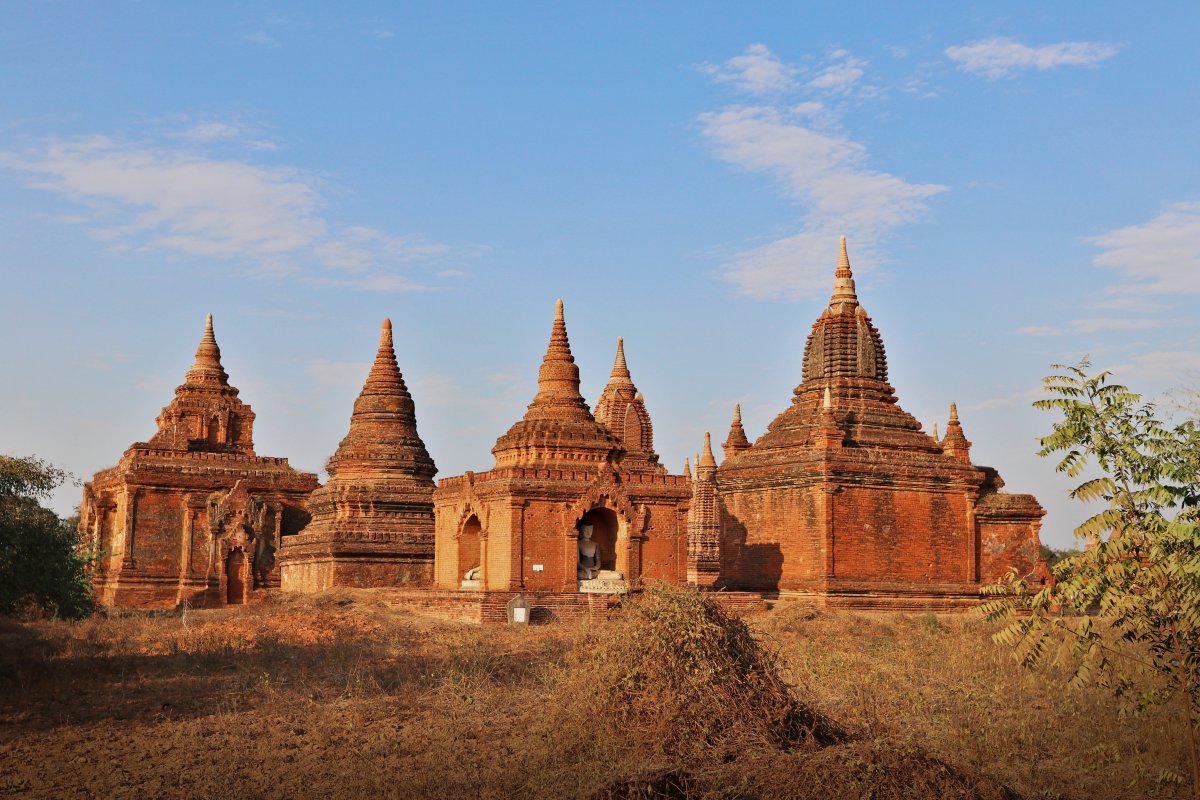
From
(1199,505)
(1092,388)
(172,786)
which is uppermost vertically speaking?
(1092,388)

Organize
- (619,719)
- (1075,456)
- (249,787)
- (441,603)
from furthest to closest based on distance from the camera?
(441,603)
(619,719)
(249,787)
(1075,456)

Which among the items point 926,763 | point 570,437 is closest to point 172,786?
point 926,763

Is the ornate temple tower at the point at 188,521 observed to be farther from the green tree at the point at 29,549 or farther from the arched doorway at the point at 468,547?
the green tree at the point at 29,549

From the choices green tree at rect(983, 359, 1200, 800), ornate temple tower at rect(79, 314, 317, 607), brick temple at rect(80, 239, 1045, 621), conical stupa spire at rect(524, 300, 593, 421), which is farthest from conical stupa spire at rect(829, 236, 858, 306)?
green tree at rect(983, 359, 1200, 800)

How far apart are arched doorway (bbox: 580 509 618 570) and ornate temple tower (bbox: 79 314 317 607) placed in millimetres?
12367

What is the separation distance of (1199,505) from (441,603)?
1874 cm

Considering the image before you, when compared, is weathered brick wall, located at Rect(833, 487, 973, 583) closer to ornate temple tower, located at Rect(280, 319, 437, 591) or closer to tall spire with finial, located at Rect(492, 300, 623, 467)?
tall spire with finial, located at Rect(492, 300, 623, 467)

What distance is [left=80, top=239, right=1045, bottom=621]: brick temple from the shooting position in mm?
28281

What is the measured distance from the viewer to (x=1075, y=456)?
11.0 m

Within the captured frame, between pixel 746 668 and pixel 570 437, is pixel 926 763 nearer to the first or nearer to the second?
Answer: pixel 746 668

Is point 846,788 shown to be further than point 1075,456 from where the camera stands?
No

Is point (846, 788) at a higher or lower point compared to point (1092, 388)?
lower

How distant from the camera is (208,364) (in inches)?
1727

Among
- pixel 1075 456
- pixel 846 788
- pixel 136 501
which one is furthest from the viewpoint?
pixel 136 501
